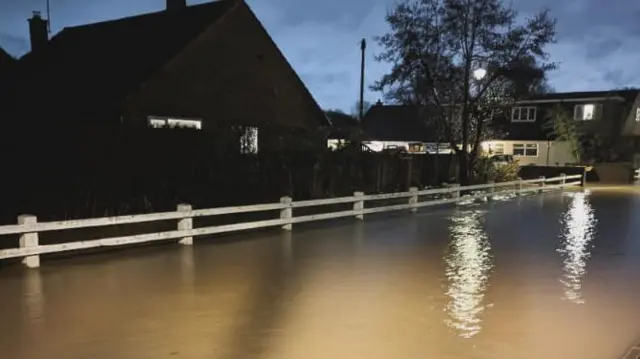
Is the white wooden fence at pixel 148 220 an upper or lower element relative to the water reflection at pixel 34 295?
upper

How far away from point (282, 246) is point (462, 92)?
17386 millimetres

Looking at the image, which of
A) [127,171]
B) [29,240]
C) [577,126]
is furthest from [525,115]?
[29,240]

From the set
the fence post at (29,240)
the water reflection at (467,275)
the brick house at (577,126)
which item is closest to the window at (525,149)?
the brick house at (577,126)

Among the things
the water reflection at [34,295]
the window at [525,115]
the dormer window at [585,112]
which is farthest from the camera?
the window at [525,115]

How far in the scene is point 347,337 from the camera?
620 cm

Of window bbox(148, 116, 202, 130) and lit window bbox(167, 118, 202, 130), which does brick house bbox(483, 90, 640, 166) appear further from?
window bbox(148, 116, 202, 130)

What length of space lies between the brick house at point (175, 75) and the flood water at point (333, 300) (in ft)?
28.2

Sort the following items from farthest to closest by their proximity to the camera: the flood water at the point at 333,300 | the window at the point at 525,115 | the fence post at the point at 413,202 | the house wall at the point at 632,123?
the window at the point at 525,115 → the house wall at the point at 632,123 → the fence post at the point at 413,202 → the flood water at the point at 333,300

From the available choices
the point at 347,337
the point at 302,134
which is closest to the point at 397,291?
the point at 347,337

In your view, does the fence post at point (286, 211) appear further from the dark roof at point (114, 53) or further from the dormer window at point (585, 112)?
the dormer window at point (585, 112)

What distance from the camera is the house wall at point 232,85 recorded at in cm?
2055

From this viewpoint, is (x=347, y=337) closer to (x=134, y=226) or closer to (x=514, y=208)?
(x=134, y=226)

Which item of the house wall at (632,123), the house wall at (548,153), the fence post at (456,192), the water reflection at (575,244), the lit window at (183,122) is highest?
the house wall at (632,123)

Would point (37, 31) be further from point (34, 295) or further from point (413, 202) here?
point (34, 295)
